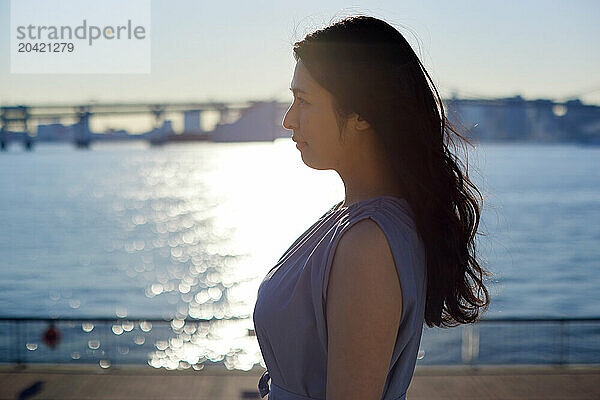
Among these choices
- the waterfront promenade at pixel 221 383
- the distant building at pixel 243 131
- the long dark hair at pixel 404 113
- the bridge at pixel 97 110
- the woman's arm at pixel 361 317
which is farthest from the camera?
the distant building at pixel 243 131

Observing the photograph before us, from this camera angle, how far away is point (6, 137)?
94.6m

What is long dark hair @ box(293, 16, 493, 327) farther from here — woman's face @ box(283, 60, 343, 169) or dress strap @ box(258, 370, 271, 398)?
dress strap @ box(258, 370, 271, 398)

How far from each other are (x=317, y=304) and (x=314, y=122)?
14.8 inches

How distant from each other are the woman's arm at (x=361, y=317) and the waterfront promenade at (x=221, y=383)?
6775 millimetres

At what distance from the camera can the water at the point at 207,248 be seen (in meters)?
32.5

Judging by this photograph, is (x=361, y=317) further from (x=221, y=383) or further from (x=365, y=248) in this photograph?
(x=221, y=383)

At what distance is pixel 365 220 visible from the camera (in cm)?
140

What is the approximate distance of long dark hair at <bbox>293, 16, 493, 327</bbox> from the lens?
1.48 metres

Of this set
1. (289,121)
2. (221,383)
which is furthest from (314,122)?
(221,383)

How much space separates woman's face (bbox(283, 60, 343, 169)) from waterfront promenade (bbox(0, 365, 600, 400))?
6.69 m

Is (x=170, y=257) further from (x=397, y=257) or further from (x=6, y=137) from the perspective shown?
(x=6, y=137)

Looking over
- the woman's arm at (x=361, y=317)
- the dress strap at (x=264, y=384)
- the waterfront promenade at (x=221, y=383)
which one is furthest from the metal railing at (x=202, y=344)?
the woman's arm at (x=361, y=317)

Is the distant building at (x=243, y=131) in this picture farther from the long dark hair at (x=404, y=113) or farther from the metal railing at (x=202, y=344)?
the long dark hair at (x=404, y=113)

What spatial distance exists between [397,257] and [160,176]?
11562 cm
